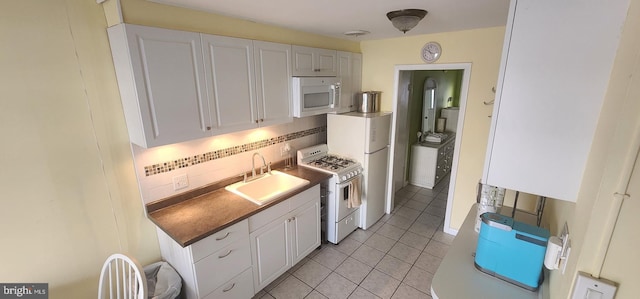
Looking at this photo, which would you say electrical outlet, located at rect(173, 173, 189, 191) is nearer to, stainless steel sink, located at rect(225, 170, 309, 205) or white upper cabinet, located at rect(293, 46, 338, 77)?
stainless steel sink, located at rect(225, 170, 309, 205)

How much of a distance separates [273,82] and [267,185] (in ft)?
3.37

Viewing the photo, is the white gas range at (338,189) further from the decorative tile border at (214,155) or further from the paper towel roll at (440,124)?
the paper towel roll at (440,124)

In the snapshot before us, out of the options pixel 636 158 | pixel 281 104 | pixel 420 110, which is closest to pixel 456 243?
pixel 636 158

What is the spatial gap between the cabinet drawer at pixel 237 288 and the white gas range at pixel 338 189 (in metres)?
1.08

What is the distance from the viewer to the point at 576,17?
0.98 metres

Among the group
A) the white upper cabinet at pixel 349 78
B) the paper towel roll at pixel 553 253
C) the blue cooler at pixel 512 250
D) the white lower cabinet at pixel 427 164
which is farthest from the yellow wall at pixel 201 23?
the white lower cabinet at pixel 427 164

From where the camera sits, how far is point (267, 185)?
2.68 metres

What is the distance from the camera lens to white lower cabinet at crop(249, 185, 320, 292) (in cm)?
215

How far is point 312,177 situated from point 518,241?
173 centimetres

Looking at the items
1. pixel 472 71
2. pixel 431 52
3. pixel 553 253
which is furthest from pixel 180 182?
pixel 472 71

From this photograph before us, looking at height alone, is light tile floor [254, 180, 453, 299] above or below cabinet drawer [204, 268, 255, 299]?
below

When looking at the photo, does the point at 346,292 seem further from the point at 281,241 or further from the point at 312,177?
the point at 312,177

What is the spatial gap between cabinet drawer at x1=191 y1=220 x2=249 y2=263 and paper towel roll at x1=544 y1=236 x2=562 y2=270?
1767mm

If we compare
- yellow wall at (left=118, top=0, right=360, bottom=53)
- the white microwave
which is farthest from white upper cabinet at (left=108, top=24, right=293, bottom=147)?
the white microwave
